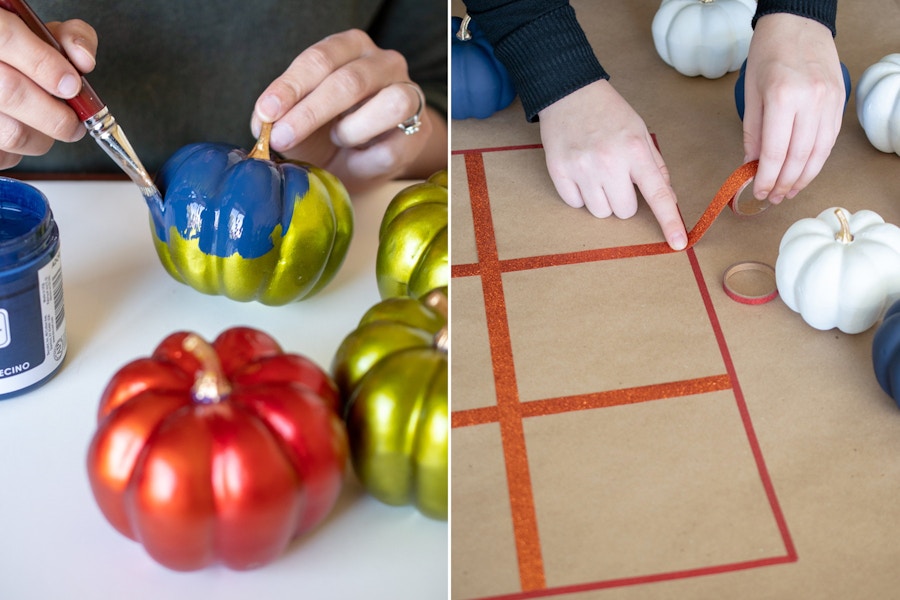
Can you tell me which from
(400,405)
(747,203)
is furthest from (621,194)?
(400,405)

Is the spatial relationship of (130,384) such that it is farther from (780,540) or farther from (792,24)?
(792,24)

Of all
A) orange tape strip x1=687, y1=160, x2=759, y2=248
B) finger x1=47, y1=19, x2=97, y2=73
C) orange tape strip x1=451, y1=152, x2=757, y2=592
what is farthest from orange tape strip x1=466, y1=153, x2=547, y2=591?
finger x1=47, y1=19, x2=97, y2=73

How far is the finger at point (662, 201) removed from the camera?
955 millimetres

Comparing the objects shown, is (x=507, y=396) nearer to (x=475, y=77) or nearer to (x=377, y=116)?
(x=377, y=116)

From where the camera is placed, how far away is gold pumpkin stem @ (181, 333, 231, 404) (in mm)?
565

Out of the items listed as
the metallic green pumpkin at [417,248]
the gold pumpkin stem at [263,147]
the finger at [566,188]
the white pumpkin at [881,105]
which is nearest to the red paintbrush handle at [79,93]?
the gold pumpkin stem at [263,147]

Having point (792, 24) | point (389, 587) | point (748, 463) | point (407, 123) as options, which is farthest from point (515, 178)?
point (389, 587)

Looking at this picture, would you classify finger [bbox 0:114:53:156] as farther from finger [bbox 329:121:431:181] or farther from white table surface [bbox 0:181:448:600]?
finger [bbox 329:121:431:181]

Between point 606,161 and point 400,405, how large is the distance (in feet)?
1.59

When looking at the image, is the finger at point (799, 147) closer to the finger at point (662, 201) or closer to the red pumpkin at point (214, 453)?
the finger at point (662, 201)

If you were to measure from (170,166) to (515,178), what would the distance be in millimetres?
418

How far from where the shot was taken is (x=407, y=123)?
1034mm

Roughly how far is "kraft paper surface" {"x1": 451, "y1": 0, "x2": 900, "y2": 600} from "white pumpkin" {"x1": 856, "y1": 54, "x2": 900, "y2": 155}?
0.03 m

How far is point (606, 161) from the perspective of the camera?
99cm
